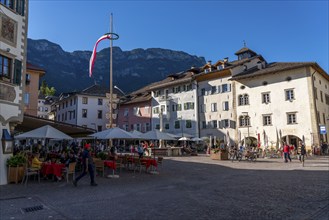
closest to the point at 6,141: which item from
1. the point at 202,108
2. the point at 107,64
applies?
the point at 202,108

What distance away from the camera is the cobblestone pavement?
729 centimetres

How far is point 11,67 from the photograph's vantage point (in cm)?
1363

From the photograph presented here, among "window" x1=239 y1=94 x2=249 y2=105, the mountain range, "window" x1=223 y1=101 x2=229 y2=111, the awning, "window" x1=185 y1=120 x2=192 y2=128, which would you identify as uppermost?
the mountain range

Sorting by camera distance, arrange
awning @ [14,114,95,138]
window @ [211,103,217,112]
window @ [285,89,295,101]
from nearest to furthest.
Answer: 1. awning @ [14,114,95,138]
2. window @ [285,89,295,101]
3. window @ [211,103,217,112]

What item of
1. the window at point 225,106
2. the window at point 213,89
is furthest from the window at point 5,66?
the window at point 213,89

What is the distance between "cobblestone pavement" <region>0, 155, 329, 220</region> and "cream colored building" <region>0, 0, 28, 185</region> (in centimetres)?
279

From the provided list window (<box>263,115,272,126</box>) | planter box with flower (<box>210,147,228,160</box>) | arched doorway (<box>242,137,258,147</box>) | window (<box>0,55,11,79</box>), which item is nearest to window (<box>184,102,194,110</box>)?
arched doorway (<box>242,137,258,147</box>)

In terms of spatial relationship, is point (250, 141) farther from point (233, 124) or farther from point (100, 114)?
point (100, 114)

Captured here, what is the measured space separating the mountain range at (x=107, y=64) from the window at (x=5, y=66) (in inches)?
4852

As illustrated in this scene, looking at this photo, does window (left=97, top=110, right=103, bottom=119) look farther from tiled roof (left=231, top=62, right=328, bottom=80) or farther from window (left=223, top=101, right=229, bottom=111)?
tiled roof (left=231, top=62, right=328, bottom=80)

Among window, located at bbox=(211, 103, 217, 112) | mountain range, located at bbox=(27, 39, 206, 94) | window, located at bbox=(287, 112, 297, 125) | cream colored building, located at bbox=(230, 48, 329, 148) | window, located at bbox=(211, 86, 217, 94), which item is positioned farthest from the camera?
mountain range, located at bbox=(27, 39, 206, 94)

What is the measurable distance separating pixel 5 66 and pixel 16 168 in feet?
15.7

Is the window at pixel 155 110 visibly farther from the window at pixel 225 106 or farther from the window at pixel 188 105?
the window at pixel 225 106

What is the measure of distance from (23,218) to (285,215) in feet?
21.6
